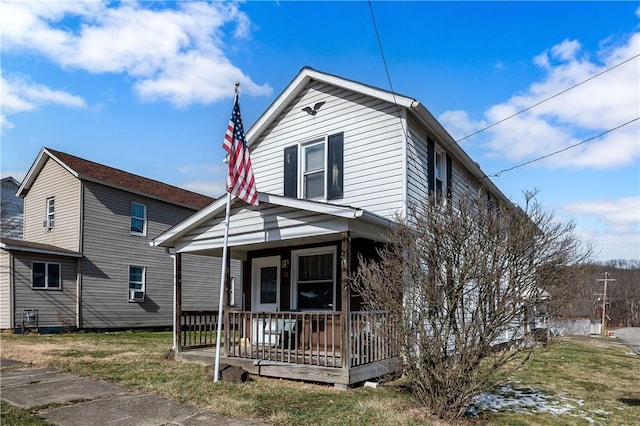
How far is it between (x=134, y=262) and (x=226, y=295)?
1350 cm

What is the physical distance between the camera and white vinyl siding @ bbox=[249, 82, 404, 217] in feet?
34.1

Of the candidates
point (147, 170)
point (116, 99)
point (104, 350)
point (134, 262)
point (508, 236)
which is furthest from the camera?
point (147, 170)

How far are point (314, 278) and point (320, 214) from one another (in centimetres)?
307

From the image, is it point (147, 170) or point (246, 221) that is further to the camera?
point (147, 170)

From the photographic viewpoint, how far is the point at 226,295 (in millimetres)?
9680

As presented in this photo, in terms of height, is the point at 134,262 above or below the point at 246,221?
below

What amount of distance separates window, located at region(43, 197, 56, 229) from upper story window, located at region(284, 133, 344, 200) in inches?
560

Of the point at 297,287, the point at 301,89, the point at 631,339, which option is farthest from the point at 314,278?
the point at 631,339

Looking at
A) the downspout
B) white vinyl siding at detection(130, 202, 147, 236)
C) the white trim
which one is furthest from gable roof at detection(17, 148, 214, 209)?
the downspout

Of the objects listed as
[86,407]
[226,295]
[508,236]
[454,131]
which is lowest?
[86,407]

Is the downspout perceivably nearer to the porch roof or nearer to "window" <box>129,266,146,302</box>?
Result: "window" <box>129,266,146,302</box>

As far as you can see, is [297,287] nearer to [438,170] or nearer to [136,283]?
[438,170]

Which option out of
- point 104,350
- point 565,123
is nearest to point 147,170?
point 104,350

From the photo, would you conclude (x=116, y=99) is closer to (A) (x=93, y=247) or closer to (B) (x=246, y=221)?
(B) (x=246, y=221)
